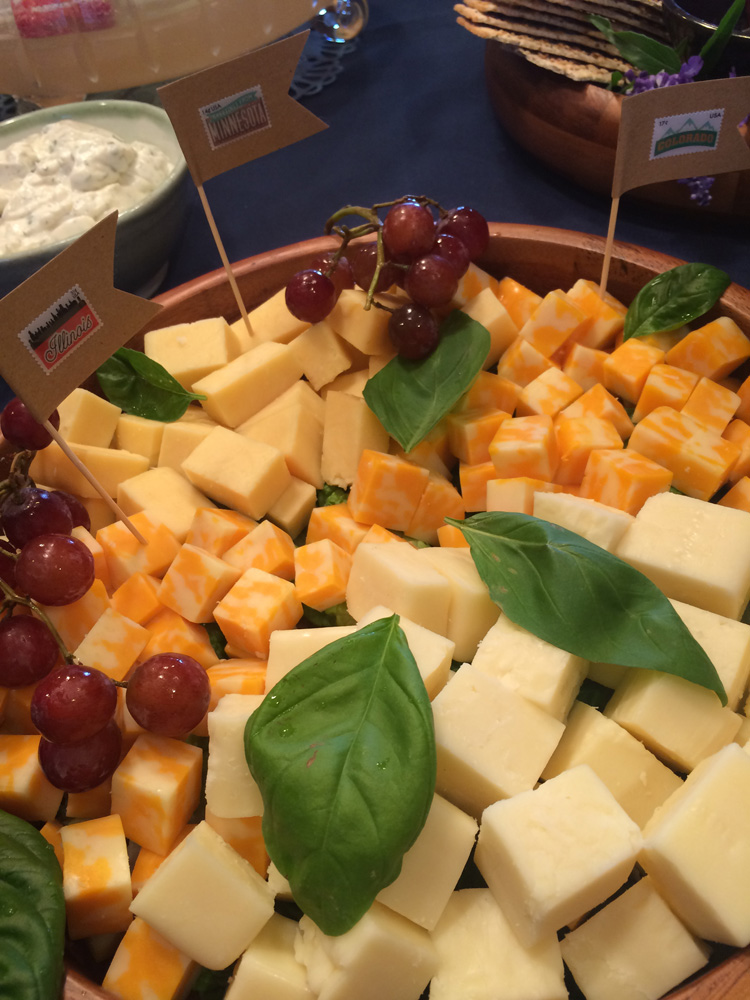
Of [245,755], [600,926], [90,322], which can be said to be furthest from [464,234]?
[600,926]

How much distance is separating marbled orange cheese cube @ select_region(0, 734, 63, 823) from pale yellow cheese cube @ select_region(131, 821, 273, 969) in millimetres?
207

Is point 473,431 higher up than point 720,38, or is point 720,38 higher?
point 720,38

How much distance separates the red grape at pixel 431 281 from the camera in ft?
3.84

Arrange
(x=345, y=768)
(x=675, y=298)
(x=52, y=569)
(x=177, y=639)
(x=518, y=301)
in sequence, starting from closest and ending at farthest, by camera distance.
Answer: (x=345, y=768)
(x=52, y=569)
(x=177, y=639)
(x=675, y=298)
(x=518, y=301)

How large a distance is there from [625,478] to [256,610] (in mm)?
567

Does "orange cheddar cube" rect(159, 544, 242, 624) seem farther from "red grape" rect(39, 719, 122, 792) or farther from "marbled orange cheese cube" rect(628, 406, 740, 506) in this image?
"marbled orange cheese cube" rect(628, 406, 740, 506)

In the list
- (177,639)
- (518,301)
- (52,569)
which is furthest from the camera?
(518,301)

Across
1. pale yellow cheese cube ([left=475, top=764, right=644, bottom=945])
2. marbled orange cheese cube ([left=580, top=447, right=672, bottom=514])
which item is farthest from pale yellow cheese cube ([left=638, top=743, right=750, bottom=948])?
marbled orange cheese cube ([left=580, top=447, right=672, bottom=514])

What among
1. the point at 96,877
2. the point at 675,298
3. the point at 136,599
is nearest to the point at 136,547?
the point at 136,599

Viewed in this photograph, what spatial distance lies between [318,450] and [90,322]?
1.51 ft

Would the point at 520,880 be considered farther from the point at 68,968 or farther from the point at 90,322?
the point at 90,322

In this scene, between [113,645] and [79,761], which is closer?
[79,761]

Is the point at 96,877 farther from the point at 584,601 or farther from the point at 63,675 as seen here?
the point at 584,601

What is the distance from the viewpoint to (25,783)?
2.88ft
